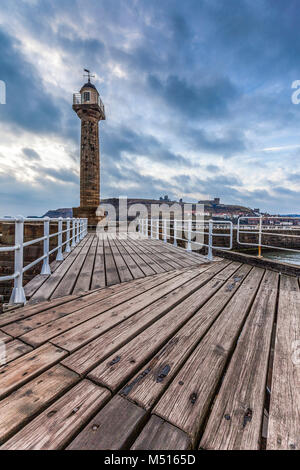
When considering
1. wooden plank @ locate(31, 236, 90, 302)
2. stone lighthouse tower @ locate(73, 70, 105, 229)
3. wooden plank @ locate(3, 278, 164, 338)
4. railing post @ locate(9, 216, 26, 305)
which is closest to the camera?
wooden plank @ locate(3, 278, 164, 338)

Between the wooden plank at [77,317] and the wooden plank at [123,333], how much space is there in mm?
238

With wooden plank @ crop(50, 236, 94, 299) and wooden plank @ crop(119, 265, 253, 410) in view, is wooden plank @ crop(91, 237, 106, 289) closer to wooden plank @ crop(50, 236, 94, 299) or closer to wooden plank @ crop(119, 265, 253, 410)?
wooden plank @ crop(50, 236, 94, 299)


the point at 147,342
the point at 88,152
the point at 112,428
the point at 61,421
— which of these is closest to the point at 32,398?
the point at 61,421

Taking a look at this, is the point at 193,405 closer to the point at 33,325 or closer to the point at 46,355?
the point at 46,355

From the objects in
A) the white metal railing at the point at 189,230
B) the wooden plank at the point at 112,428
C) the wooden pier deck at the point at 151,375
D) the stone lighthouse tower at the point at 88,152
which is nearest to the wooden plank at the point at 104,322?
the wooden pier deck at the point at 151,375

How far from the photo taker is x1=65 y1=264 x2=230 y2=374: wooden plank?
1.18m

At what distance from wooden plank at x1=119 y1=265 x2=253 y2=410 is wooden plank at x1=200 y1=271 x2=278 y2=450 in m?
0.24

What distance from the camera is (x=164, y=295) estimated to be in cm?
229

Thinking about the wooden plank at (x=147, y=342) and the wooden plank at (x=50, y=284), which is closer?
the wooden plank at (x=147, y=342)

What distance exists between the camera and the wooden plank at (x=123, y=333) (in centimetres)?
118

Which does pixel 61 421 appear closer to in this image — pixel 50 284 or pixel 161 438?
pixel 161 438

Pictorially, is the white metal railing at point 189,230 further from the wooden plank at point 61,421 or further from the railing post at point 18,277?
the wooden plank at point 61,421

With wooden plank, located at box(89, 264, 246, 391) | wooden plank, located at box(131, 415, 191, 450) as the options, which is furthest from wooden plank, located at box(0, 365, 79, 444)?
wooden plank, located at box(131, 415, 191, 450)

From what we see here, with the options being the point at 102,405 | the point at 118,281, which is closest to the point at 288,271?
the point at 118,281
